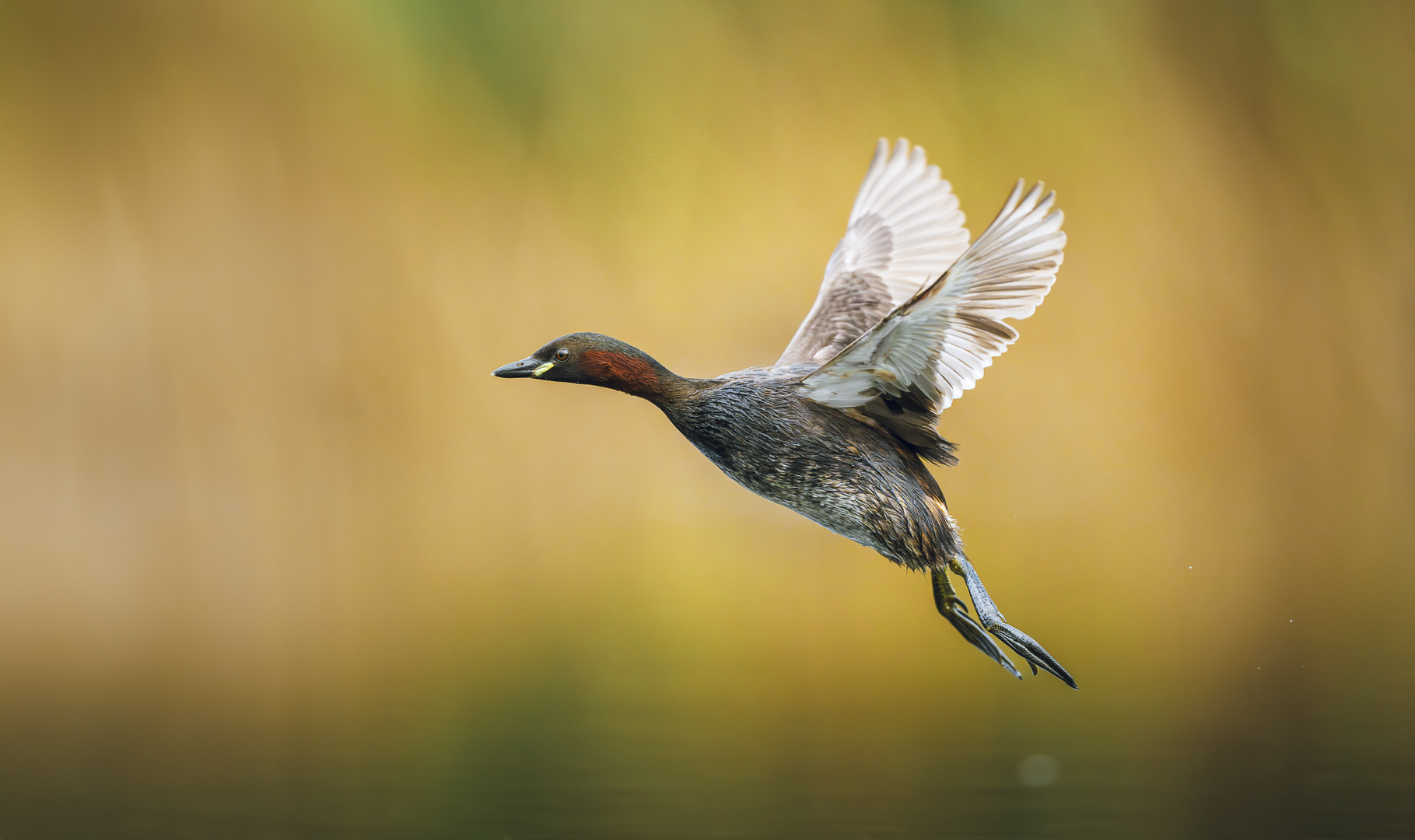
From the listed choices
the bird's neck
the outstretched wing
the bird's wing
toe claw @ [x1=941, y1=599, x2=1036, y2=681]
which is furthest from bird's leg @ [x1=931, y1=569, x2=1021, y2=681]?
the bird's wing

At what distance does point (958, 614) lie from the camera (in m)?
3.50

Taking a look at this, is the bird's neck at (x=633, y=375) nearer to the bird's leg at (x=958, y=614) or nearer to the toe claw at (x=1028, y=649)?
the bird's leg at (x=958, y=614)

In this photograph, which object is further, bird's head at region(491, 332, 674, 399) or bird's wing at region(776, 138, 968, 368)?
bird's wing at region(776, 138, 968, 368)

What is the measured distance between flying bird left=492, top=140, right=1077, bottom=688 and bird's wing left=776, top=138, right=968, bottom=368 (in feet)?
2.09

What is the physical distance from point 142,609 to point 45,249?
2.51m

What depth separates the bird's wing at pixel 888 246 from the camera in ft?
14.1

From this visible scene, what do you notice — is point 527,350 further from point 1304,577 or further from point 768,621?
point 1304,577

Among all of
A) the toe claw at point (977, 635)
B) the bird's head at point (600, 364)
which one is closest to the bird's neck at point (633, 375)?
the bird's head at point (600, 364)

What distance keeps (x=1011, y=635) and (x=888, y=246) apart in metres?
1.69

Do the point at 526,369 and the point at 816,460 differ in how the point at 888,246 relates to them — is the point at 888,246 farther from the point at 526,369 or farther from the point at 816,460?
the point at 526,369

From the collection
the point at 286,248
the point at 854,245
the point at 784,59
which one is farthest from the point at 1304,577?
the point at 286,248

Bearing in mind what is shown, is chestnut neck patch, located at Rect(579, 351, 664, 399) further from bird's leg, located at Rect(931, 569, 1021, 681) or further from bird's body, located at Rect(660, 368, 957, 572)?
bird's leg, located at Rect(931, 569, 1021, 681)

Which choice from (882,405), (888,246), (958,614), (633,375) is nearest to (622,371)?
(633,375)

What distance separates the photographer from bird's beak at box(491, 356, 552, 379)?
3338 millimetres
